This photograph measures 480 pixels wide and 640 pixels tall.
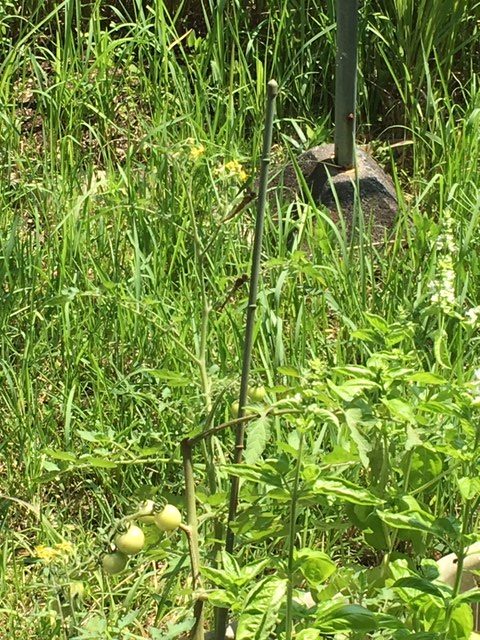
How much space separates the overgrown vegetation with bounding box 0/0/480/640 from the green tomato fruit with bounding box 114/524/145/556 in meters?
0.03

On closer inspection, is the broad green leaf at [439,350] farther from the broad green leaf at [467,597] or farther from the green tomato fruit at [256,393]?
the broad green leaf at [467,597]

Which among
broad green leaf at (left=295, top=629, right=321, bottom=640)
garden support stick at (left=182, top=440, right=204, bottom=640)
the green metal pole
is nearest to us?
broad green leaf at (left=295, top=629, right=321, bottom=640)

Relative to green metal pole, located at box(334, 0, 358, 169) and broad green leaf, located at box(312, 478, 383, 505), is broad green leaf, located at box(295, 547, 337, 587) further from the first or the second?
green metal pole, located at box(334, 0, 358, 169)

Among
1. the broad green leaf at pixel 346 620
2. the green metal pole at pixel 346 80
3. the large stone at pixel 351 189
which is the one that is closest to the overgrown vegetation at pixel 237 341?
the broad green leaf at pixel 346 620

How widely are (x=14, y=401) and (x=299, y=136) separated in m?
1.54

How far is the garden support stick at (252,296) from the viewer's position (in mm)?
1541

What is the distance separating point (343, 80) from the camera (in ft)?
10.5

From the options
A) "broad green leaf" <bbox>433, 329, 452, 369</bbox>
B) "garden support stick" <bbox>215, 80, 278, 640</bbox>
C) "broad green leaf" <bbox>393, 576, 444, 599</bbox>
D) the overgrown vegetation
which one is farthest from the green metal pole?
"broad green leaf" <bbox>393, 576, 444, 599</bbox>

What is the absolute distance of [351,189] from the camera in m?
3.40

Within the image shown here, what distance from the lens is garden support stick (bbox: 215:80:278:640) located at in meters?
1.54

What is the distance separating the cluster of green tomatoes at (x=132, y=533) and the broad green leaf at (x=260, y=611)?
0.52ft

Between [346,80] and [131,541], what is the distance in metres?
2.00

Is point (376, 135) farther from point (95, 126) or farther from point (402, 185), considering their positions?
point (95, 126)

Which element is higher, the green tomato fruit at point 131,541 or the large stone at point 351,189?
the green tomato fruit at point 131,541
